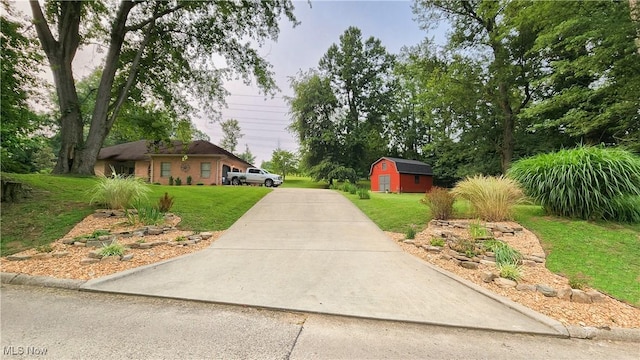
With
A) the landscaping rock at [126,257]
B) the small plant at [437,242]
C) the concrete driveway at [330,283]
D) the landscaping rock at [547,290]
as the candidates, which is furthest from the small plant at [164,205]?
the landscaping rock at [547,290]

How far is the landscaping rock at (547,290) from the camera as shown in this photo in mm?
3348

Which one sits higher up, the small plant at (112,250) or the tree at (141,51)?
the tree at (141,51)

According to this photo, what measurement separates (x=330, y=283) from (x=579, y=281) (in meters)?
3.55

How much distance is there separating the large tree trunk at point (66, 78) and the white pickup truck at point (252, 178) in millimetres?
12515

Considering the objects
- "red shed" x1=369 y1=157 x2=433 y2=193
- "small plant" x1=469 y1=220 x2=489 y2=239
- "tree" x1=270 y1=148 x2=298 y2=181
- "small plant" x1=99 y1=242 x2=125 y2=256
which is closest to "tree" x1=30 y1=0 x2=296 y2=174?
"small plant" x1=99 y1=242 x2=125 y2=256

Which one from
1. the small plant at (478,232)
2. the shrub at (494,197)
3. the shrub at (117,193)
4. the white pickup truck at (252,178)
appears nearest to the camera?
the small plant at (478,232)

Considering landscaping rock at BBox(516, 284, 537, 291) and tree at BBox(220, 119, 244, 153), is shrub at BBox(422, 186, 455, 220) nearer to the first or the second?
landscaping rock at BBox(516, 284, 537, 291)

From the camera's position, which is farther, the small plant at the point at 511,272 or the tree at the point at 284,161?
the tree at the point at 284,161

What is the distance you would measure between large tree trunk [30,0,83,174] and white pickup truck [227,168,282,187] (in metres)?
12.5

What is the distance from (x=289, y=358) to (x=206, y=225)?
554 centimetres

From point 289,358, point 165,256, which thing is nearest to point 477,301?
point 289,358

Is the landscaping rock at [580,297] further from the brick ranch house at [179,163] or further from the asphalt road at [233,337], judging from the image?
the brick ranch house at [179,163]

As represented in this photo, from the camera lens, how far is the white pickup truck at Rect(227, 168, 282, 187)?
22.8m

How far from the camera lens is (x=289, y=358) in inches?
81.6
